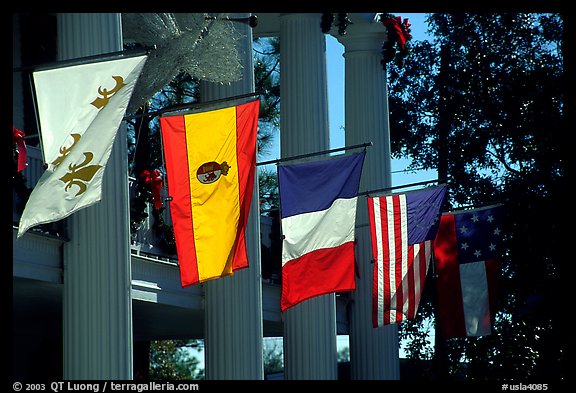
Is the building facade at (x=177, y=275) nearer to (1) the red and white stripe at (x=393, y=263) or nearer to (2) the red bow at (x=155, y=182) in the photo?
(2) the red bow at (x=155, y=182)

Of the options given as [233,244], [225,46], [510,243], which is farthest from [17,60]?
[510,243]

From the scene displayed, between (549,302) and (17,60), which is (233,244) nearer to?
(17,60)

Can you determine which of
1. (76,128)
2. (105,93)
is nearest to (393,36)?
(105,93)

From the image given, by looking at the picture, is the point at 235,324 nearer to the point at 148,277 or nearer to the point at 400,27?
the point at 148,277

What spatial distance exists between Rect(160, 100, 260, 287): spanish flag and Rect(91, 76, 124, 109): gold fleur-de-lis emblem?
218 centimetres

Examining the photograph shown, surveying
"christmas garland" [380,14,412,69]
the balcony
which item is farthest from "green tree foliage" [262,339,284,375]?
"christmas garland" [380,14,412,69]

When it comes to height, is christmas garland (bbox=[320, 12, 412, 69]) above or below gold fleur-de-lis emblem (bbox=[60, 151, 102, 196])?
above

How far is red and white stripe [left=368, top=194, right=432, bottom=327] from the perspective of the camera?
2203cm

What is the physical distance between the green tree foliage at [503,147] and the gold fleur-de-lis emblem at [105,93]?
17245mm

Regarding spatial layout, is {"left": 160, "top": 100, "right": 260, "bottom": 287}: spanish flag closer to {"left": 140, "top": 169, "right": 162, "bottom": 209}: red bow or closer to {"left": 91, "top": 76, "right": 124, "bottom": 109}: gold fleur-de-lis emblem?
{"left": 91, "top": 76, "right": 124, "bottom": 109}: gold fleur-de-lis emblem

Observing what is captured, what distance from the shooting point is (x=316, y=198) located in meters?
19.8

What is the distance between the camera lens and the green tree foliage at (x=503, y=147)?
3225cm

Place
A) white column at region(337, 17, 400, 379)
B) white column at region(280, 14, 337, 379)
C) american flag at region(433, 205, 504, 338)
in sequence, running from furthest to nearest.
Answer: white column at region(337, 17, 400, 379), white column at region(280, 14, 337, 379), american flag at region(433, 205, 504, 338)

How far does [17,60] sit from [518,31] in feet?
49.4
